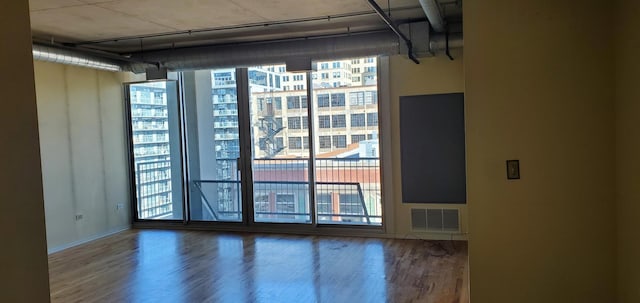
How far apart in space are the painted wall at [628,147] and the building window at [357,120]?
3688mm

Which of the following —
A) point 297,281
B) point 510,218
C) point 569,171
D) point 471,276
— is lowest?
point 297,281

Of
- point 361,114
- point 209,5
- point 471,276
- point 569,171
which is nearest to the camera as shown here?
point 569,171

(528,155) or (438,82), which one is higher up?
(438,82)

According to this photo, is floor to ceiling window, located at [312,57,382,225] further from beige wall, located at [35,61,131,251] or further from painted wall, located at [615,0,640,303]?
painted wall, located at [615,0,640,303]

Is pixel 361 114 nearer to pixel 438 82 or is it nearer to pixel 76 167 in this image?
pixel 438 82

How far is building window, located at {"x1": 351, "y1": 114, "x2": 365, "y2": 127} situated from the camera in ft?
19.3

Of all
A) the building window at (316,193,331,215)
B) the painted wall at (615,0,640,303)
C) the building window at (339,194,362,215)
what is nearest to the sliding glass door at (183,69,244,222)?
the building window at (316,193,331,215)

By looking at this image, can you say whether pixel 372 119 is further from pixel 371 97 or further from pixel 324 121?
pixel 324 121

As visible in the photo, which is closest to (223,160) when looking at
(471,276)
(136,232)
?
(136,232)

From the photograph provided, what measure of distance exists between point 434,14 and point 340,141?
241 cm

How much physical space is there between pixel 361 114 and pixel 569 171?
359cm

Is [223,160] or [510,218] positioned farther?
[223,160]

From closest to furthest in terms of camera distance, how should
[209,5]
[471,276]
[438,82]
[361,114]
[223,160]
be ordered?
1. [471,276]
2. [209,5]
3. [438,82]
4. [361,114]
5. [223,160]

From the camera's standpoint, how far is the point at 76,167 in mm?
6094
